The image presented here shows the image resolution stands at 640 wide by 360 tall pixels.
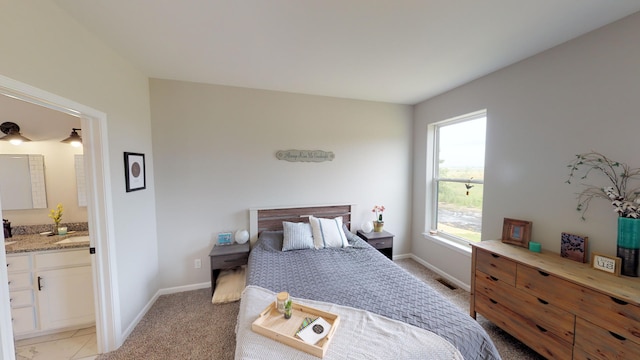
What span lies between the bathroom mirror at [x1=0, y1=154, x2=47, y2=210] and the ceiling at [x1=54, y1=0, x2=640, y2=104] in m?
1.52

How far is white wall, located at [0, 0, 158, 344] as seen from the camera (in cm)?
121

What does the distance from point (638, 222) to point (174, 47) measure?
12.1ft

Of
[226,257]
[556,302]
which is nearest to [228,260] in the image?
[226,257]

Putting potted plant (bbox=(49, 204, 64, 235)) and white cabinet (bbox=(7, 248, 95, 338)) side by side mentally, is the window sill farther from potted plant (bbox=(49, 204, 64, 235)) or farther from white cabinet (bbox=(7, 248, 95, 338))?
potted plant (bbox=(49, 204, 64, 235))

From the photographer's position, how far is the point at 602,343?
→ 1.39 m

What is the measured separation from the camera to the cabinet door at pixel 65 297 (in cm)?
196

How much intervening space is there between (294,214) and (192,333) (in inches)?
64.1

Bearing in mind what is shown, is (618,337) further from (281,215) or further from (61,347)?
(61,347)

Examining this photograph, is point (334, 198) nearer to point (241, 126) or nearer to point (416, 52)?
point (241, 126)

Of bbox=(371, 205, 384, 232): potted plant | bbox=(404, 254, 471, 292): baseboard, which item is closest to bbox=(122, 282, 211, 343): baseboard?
bbox=(371, 205, 384, 232): potted plant

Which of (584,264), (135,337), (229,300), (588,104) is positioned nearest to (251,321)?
(229,300)

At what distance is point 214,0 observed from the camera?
1383 mm

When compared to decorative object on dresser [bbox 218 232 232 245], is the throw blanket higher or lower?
lower

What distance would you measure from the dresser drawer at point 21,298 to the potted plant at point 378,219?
3651 millimetres
